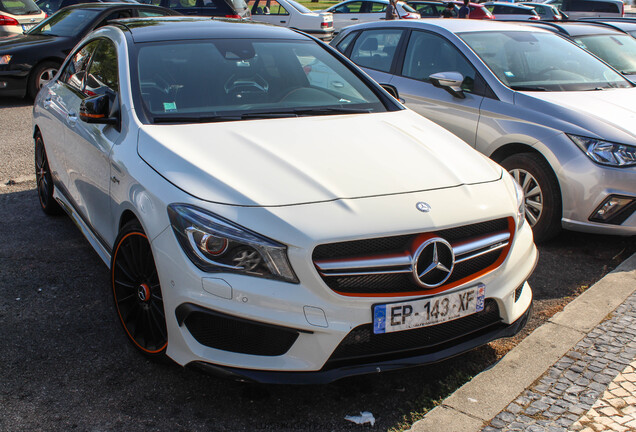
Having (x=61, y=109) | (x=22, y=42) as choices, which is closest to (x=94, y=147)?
(x=61, y=109)

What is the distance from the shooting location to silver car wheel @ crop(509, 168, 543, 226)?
5223mm

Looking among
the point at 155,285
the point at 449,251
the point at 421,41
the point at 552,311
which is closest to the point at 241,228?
the point at 155,285

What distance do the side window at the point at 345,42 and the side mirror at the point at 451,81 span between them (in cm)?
185

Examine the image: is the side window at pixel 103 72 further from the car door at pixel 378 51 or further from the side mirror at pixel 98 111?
the car door at pixel 378 51

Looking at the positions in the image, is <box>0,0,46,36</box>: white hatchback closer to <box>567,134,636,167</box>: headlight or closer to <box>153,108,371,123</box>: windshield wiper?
<box>153,108,371,123</box>: windshield wiper

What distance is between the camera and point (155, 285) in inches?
125

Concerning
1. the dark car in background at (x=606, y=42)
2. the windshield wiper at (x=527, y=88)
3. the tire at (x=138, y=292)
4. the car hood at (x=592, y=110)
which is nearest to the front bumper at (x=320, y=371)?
the tire at (x=138, y=292)

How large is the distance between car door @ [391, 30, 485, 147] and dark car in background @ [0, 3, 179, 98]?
238 inches

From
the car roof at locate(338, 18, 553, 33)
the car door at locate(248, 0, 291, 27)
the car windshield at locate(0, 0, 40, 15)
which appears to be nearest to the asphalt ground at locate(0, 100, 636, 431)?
the car roof at locate(338, 18, 553, 33)

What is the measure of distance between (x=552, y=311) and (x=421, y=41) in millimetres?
3369

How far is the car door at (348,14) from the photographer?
2353 centimetres

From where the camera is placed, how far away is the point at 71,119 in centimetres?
465

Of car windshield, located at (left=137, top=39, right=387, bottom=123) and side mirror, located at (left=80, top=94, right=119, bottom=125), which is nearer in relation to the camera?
side mirror, located at (left=80, top=94, right=119, bottom=125)

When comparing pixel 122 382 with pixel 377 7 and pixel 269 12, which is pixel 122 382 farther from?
pixel 377 7
